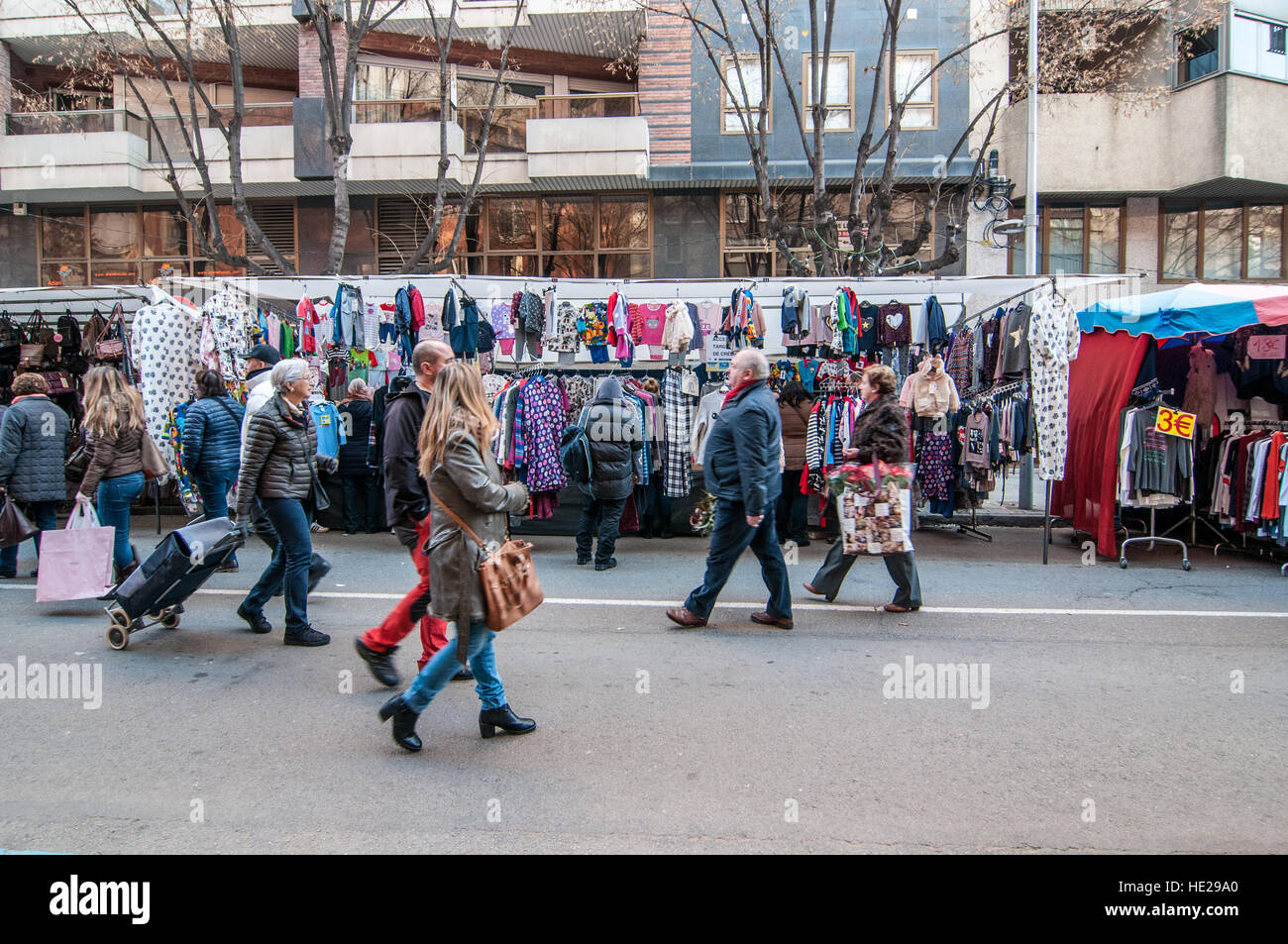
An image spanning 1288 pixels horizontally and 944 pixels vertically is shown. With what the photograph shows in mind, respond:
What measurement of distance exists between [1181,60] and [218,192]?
20.6 metres

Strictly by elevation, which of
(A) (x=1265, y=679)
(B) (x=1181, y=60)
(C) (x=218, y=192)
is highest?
(B) (x=1181, y=60)

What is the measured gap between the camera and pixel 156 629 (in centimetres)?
652

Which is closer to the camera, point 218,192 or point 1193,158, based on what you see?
point 1193,158

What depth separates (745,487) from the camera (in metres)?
6.33

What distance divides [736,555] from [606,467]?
9.61ft

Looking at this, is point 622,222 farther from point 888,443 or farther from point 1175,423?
point 888,443

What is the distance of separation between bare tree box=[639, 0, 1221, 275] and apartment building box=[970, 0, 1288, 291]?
1.13 feet

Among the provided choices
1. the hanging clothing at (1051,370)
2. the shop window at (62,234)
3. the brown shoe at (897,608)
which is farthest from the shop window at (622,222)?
the brown shoe at (897,608)

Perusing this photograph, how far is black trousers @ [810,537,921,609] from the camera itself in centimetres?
715

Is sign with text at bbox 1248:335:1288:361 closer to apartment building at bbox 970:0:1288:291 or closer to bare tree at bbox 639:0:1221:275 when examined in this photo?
bare tree at bbox 639:0:1221:275

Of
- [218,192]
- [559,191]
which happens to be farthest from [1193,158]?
[218,192]

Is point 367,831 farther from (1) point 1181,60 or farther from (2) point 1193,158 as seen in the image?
(1) point 1181,60

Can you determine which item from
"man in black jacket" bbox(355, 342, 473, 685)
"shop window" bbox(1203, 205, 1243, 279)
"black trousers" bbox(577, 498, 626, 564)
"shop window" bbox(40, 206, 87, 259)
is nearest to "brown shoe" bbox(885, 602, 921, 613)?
"black trousers" bbox(577, 498, 626, 564)

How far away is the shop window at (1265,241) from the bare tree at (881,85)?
388cm
